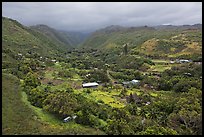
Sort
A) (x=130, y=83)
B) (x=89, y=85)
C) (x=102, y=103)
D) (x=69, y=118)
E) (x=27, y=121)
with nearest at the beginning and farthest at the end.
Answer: (x=27, y=121) < (x=69, y=118) < (x=102, y=103) < (x=89, y=85) < (x=130, y=83)

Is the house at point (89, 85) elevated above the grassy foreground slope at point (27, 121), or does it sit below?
below

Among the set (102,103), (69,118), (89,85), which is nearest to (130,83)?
(89,85)

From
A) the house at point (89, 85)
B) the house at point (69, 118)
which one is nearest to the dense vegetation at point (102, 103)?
the house at point (69, 118)

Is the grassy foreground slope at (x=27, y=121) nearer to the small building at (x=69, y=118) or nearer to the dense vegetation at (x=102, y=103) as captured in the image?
the dense vegetation at (x=102, y=103)

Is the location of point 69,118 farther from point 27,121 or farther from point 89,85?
point 89,85

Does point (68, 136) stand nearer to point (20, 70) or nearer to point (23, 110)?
point (23, 110)

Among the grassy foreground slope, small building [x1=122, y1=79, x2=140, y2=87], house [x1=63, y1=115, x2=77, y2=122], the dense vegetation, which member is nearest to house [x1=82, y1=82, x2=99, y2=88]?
the dense vegetation

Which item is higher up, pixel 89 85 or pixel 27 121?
pixel 27 121

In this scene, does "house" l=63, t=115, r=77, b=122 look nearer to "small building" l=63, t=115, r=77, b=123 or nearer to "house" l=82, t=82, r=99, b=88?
"small building" l=63, t=115, r=77, b=123
